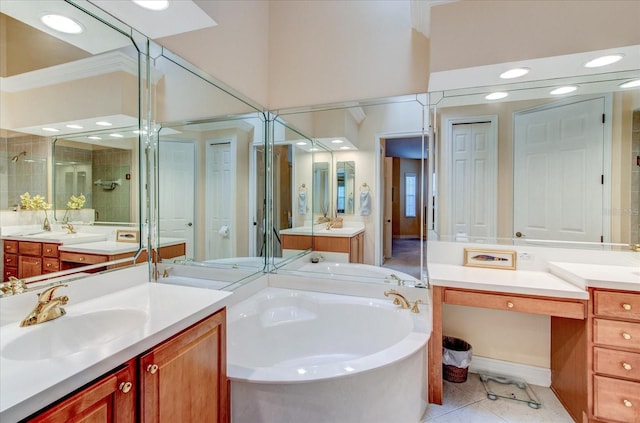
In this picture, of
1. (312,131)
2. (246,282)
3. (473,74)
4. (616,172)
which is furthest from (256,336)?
(616,172)

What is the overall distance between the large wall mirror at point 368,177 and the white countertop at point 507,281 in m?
0.44

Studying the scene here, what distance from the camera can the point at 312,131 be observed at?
289 cm

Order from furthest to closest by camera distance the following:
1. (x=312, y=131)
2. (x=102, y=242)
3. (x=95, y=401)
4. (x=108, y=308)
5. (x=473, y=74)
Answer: (x=312, y=131) < (x=473, y=74) < (x=102, y=242) < (x=108, y=308) < (x=95, y=401)

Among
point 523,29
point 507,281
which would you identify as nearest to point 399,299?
point 507,281

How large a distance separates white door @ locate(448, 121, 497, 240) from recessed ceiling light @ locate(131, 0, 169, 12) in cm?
213

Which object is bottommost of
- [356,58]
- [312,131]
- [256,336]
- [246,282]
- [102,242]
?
[256,336]

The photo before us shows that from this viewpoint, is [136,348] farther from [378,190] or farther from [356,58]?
[356,58]

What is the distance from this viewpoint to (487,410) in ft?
5.97

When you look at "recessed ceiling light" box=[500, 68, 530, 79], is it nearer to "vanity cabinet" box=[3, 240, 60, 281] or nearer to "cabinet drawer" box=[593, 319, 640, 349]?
"cabinet drawer" box=[593, 319, 640, 349]

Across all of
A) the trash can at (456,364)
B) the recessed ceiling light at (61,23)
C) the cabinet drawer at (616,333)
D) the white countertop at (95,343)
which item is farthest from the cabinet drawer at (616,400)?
the recessed ceiling light at (61,23)

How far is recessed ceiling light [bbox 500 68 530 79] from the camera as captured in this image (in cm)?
177

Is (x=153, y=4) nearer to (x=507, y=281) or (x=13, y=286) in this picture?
(x=13, y=286)

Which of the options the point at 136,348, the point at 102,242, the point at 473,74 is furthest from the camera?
the point at 473,74

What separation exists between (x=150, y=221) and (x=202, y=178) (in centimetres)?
64
